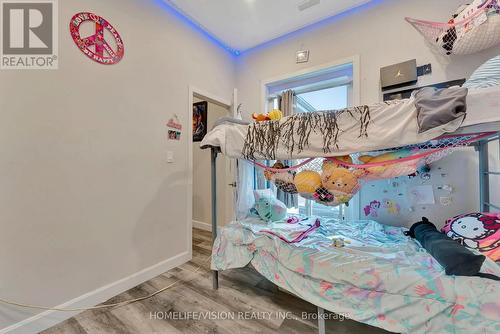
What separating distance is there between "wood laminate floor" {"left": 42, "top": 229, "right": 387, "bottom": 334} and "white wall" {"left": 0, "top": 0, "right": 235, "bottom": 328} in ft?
0.81

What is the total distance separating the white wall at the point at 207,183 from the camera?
→ 3232 millimetres

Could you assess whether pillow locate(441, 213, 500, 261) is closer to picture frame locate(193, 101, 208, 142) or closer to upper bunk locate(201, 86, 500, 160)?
upper bunk locate(201, 86, 500, 160)

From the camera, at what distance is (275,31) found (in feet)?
8.04

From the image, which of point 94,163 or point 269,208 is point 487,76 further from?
point 94,163

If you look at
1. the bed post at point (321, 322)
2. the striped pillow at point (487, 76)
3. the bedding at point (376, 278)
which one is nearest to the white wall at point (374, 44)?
the striped pillow at point (487, 76)

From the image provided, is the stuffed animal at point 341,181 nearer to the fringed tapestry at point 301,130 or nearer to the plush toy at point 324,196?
the plush toy at point 324,196

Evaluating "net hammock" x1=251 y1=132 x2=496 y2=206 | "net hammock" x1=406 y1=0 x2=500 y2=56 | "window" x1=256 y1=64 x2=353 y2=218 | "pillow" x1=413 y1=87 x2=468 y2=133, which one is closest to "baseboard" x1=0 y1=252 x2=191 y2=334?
"window" x1=256 y1=64 x2=353 y2=218

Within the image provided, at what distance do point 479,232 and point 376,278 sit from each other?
0.73m

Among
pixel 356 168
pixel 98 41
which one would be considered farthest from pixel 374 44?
pixel 98 41

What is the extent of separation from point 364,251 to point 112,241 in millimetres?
2031

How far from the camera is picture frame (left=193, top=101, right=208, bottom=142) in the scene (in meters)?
3.40

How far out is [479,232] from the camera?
117cm

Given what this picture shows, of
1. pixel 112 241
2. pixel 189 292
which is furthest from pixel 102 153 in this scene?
pixel 189 292

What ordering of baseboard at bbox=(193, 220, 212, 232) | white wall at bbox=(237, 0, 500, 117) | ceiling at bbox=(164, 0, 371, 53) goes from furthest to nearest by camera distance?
baseboard at bbox=(193, 220, 212, 232) → ceiling at bbox=(164, 0, 371, 53) → white wall at bbox=(237, 0, 500, 117)
